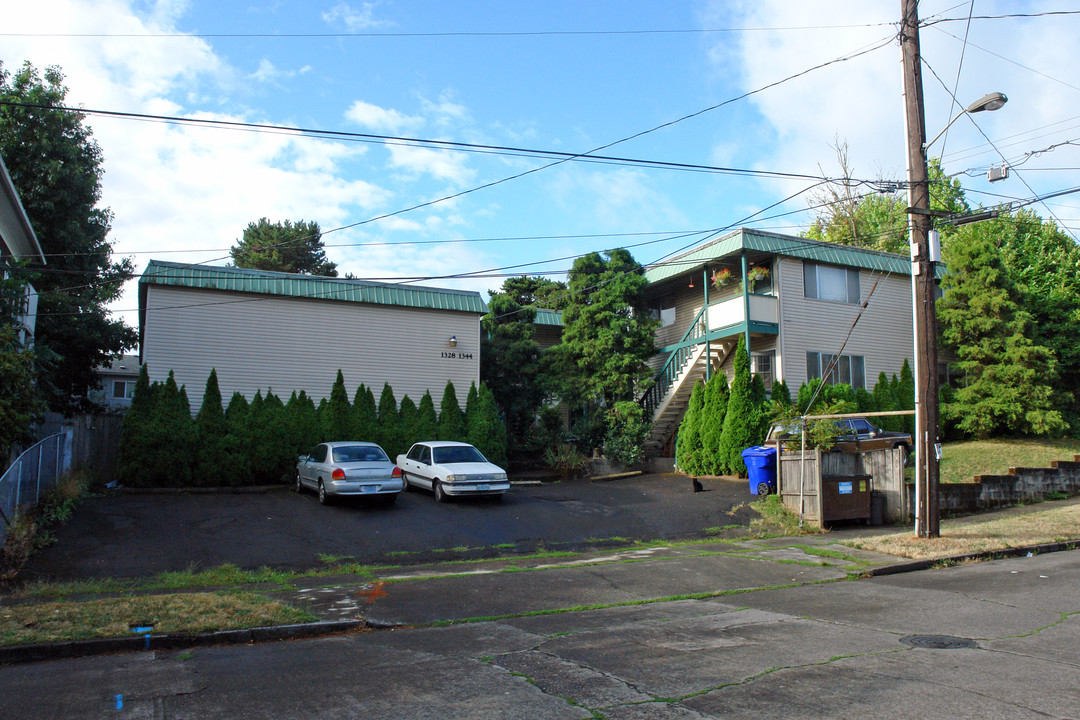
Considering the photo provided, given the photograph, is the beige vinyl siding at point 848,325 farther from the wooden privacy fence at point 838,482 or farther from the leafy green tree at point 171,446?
the leafy green tree at point 171,446

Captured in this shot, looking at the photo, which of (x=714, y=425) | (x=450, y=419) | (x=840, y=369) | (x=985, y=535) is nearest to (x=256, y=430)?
(x=450, y=419)

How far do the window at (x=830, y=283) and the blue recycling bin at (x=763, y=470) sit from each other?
893 cm

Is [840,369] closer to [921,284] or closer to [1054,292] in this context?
[1054,292]

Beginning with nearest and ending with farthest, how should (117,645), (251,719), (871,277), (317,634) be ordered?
(251,719) < (117,645) < (317,634) < (871,277)

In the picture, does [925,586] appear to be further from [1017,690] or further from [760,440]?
[760,440]

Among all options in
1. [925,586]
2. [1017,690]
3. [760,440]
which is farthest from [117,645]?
[760,440]

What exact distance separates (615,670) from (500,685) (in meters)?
0.92

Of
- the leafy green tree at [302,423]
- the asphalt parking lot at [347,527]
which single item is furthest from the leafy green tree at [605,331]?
the leafy green tree at [302,423]

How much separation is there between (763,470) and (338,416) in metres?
11.6

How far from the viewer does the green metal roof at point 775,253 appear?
23.1 m

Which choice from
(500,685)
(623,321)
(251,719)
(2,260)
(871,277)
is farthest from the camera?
(871,277)

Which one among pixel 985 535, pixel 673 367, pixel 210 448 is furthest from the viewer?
pixel 673 367

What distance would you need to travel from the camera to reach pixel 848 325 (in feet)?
81.8

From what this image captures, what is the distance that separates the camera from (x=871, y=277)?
25797 mm
